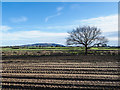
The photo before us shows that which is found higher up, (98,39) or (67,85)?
(98,39)

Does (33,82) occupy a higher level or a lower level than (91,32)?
lower

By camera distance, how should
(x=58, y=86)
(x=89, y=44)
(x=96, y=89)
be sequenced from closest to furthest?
(x=96, y=89), (x=58, y=86), (x=89, y=44)

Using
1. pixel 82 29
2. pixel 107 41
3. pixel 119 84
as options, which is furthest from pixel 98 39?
pixel 119 84

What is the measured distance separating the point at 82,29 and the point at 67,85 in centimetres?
2072

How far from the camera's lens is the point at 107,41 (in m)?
24.0

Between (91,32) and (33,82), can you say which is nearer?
(33,82)

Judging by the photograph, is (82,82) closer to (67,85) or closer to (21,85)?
(67,85)

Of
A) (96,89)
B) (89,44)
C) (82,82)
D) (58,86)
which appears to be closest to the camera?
(96,89)

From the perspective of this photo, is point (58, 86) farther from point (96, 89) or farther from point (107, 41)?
point (107, 41)

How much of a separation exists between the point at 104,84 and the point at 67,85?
213 cm

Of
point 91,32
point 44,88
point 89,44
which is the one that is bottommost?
point 44,88

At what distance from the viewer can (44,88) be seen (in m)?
5.93

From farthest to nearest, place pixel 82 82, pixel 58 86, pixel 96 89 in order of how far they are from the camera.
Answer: pixel 82 82, pixel 58 86, pixel 96 89

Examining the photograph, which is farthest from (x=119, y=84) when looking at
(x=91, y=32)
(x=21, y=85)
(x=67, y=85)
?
(x=91, y=32)
